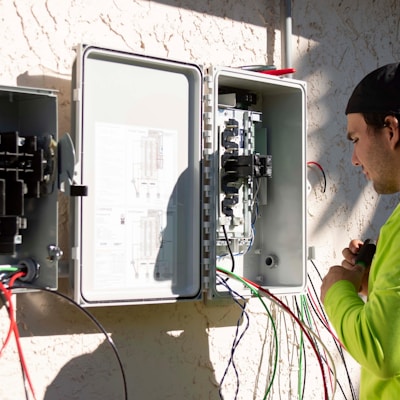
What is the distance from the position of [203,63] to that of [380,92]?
2.09 feet

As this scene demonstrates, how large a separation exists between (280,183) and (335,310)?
681 mm

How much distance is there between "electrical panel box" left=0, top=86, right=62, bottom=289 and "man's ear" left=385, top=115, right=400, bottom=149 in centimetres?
77

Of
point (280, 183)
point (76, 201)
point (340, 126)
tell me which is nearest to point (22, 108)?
point (76, 201)

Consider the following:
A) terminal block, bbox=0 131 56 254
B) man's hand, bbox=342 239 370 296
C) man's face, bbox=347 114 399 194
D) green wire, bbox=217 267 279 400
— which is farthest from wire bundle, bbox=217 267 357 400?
terminal block, bbox=0 131 56 254

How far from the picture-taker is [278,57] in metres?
2.49

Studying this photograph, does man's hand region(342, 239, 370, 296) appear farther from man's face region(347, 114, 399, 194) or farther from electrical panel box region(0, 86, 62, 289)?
electrical panel box region(0, 86, 62, 289)

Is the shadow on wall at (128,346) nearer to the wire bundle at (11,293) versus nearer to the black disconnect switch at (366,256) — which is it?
the wire bundle at (11,293)

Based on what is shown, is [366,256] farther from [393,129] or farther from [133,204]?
[133,204]

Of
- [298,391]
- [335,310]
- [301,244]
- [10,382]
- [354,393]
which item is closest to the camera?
[335,310]


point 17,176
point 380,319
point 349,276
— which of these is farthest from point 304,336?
point 17,176

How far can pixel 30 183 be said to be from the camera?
→ 1.76 metres

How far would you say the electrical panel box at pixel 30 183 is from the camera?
1724 millimetres

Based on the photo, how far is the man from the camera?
1.57 metres

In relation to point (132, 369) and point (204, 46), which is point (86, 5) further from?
point (132, 369)
